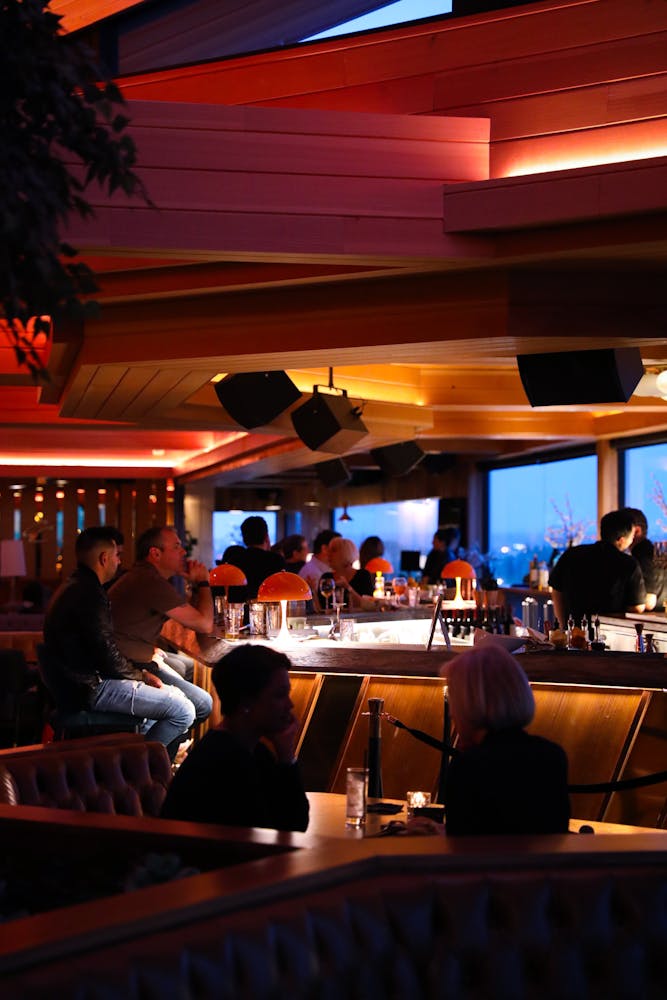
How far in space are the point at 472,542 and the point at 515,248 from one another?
504 inches

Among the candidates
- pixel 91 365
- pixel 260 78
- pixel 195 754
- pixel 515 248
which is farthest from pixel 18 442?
pixel 195 754

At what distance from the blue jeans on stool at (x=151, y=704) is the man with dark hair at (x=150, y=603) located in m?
0.22

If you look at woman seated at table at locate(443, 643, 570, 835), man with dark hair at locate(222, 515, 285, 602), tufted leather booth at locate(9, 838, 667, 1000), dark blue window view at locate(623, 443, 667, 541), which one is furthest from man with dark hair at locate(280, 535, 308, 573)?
tufted leather booth at locate(9, 838, 667, 1000)

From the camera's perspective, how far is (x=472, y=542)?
17.6 meters

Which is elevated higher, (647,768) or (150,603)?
(150,603)

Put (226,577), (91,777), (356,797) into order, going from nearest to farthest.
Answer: (356,797), (91,777), (226,577)

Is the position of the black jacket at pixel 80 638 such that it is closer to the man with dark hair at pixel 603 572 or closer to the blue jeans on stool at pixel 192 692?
the blue jeans on stool at pixel 192 692

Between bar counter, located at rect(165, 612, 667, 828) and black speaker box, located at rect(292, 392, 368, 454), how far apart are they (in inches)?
93.3

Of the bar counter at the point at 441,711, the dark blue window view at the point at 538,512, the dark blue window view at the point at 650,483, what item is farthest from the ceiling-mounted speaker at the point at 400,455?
the bar counter at the point at 441,711

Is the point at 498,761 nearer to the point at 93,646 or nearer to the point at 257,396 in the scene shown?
the point at 93,646

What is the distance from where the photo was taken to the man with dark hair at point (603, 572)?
7695 millimetres

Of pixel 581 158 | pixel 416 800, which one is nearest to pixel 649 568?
pixel 581 158

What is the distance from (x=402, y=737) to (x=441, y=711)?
0.23 meters

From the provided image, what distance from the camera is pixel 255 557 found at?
926 cm
